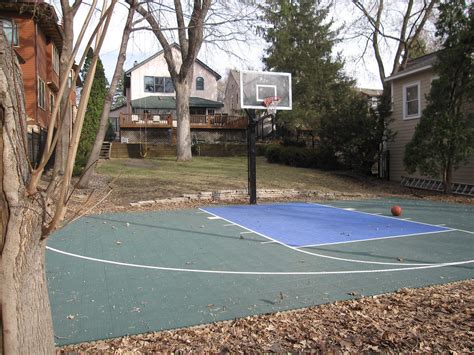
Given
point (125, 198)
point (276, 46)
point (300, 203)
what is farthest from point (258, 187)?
point (276, 46)

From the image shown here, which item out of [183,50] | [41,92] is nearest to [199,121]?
[183,50]

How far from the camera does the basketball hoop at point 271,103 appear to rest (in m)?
13.6

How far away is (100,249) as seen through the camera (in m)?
7.54

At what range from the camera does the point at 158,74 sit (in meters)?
39.8

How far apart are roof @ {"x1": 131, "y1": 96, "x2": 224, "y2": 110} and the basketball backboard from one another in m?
24.3

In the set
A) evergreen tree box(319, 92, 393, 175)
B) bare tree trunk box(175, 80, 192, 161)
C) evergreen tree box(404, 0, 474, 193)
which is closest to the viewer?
evergreen tree box(404, 0, 474, 193)

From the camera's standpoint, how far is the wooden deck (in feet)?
112

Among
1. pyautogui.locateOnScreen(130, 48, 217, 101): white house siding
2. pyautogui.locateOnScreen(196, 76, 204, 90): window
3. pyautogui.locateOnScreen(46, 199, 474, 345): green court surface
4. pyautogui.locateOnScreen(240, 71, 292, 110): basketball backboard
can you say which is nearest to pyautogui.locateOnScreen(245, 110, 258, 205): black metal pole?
pyautogui.locateOnScreen(240, 71, 292, 110): basketball backboard

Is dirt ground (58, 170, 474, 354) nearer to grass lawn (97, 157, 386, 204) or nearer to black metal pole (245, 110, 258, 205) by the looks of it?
black metal pole (245, 110, 258, 205)

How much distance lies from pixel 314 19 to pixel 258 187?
2231 cm

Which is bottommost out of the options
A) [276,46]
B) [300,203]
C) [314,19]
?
[300,203]

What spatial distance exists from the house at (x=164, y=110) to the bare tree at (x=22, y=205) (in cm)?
2990

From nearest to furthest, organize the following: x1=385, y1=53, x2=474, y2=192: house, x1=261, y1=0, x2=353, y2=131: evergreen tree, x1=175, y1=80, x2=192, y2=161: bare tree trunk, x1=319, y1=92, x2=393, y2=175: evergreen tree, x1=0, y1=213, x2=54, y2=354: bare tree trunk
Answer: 1. x1=0, y1=213, x2=54, y2=354: bare tree trunk
2. x1=385, y1=53, x2=474, y2=192: house
3. x1=319, y1=92, x2=393, y2=175: evergreen tree
4. x1=175, y1=80, x2=192, y2=161: bare tree trunk
5. x1=261, y1=0, x2=353, y2=131: evergreen tree

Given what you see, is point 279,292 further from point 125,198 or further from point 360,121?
point 360,121
